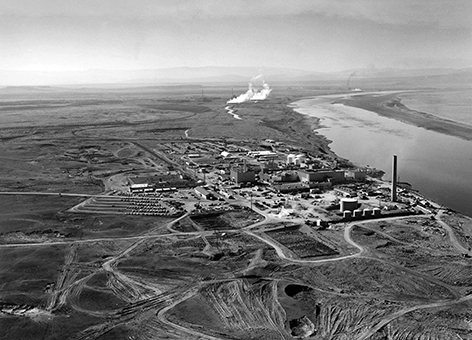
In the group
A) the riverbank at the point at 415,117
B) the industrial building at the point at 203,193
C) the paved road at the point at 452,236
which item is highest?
the industrial building at the point at 203,193

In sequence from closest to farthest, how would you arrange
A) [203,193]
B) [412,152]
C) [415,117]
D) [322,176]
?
[203,193] → [322,176] → [412,152] → [415,117]

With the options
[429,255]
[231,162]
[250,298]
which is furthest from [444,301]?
[231,162]

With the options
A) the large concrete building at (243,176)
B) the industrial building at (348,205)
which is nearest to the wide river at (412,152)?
the industrial building at (348,205)

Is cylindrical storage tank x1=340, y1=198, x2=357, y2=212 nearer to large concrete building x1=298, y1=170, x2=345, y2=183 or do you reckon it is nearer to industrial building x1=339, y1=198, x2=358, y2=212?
industrial building x1=339, y1=198, x2=358, y2=212

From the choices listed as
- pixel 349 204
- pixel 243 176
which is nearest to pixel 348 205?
pixel 349 204

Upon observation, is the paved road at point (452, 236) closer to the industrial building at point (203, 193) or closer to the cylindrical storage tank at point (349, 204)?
the cylindrical storage tank at point (349, 204)

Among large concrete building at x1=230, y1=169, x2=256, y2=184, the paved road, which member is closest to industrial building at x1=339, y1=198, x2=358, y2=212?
the paved road

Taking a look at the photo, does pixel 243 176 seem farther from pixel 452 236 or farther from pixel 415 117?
pixel 415 117

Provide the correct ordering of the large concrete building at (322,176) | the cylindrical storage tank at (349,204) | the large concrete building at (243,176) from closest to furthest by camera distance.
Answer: the cylindrical storage tank at (349,204) < the large concrete building at (322,176) < the large concrete building at (243,176)

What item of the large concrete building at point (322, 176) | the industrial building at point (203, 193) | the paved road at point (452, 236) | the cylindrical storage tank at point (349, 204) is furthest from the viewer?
the large concrete building at point (322, 176)

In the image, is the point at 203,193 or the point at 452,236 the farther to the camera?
the point at 203,193
